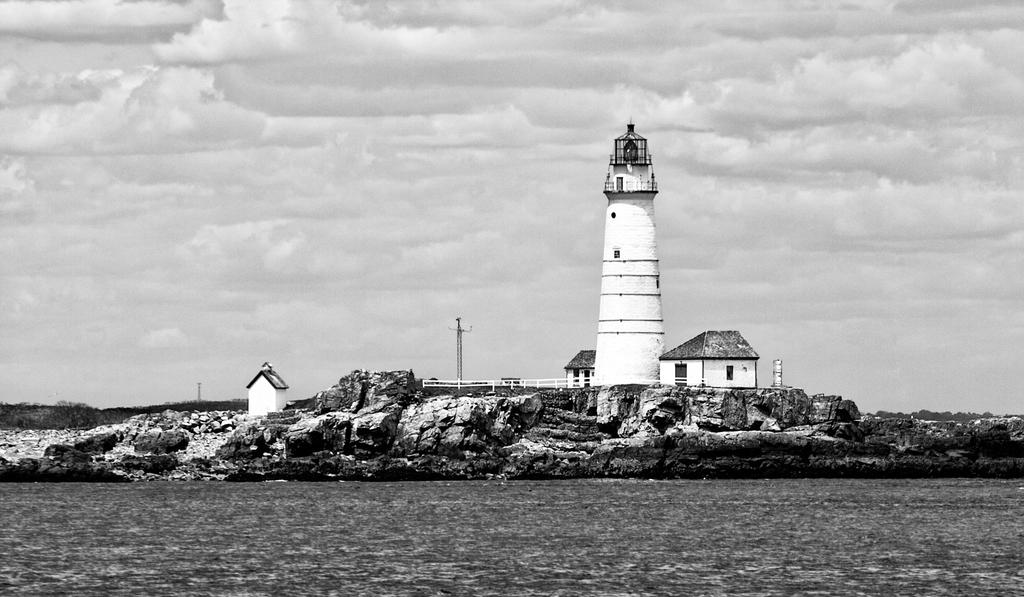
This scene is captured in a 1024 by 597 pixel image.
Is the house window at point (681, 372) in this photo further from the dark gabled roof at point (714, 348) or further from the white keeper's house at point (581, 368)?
the white keeper's house at point (581, 368)

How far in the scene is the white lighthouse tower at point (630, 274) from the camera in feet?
243

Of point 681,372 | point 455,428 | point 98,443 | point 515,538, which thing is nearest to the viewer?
point 515,538

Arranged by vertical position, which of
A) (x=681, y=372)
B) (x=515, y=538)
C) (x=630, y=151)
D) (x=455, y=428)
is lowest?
(x=515, y=538)

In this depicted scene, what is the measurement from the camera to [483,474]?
69312 millimetres

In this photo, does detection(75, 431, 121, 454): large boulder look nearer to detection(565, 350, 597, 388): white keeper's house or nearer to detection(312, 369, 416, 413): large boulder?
detection(312, 369, 416, 413): large boulder

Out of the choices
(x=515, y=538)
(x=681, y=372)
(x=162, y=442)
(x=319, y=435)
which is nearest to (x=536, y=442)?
Result: (x=681, y=372)

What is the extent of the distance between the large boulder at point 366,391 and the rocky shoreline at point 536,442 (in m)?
0.06

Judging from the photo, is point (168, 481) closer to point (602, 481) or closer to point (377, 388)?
point (377, 388)

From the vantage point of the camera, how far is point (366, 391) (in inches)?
2884

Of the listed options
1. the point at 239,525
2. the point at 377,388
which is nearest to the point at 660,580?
the point at 239,525

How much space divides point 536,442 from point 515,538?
75.4 ft

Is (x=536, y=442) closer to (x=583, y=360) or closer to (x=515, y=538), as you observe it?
(x=583, y=360)

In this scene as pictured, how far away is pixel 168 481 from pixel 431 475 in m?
11.6

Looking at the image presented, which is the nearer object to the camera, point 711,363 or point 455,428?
point 455,428
